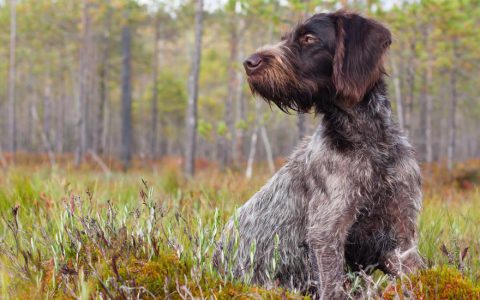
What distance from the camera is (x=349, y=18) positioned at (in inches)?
131

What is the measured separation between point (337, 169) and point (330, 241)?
0.48 m

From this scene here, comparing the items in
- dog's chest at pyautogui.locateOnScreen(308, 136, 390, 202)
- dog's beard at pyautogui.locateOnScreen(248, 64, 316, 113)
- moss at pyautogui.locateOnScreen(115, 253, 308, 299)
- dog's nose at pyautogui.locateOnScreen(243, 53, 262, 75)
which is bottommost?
moss at pyautogui.locateOnScreen(115, 253, 308, 299)

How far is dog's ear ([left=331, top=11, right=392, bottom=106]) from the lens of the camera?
3.11 meters

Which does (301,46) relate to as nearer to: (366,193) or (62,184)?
(366,193)

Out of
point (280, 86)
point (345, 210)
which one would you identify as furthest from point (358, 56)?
point (345, 210)

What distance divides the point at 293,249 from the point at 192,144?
10.1 metres

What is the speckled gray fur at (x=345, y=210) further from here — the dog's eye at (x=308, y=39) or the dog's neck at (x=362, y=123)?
the dog's eye at (x=308, y=39)

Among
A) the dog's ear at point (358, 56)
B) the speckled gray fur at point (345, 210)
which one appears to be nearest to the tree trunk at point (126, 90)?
the speckled gray fur at point (345, 210)

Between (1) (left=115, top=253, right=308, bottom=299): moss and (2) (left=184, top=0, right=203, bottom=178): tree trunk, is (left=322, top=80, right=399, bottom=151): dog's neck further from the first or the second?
(2) (left=184, top=0, right=203, bottom=178): tree trunk

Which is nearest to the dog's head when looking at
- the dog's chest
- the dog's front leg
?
the dog's chest

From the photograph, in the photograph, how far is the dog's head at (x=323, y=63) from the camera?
314 centimetres

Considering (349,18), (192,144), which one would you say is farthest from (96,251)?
(192,144)

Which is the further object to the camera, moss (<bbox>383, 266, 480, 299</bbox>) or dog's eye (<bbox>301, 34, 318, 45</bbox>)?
dog's eye (<bbox>301, 34, 318, 45</bbox>)

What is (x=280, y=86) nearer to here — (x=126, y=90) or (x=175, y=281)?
(x=175, y=281)
